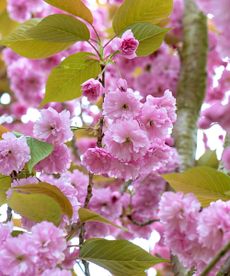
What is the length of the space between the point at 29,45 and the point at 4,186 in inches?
17.0

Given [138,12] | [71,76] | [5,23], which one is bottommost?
[71,76]

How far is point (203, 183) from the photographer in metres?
1.09

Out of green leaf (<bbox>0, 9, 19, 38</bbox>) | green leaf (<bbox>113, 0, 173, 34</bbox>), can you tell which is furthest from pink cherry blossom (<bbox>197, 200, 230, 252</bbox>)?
green leaf (<bbox>0, 9, 19, 38</bbox>)

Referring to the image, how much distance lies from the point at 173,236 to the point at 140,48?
54 centimetres

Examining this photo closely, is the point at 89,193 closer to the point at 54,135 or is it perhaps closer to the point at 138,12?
the point at 54,135

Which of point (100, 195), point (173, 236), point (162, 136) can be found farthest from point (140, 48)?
point (100, 195)

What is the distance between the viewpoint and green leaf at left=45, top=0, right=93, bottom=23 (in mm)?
1308

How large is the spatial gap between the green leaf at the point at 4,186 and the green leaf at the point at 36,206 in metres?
0.17

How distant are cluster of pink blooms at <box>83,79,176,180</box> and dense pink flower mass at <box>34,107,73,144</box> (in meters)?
0.07

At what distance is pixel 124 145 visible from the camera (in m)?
1.15

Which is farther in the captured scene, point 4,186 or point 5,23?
point 5,23

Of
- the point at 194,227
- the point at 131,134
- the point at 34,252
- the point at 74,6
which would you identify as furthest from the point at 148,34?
the point at 34,252

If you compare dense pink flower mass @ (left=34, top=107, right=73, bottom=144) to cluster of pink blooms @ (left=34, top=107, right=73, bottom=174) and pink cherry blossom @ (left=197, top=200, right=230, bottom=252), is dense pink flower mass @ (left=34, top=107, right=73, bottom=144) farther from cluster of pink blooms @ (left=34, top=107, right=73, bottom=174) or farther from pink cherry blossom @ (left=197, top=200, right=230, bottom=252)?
pink cherry blossom @ (left=197, top=200, right=230, bottom=252)

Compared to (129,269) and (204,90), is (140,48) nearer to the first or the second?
(129,269)
